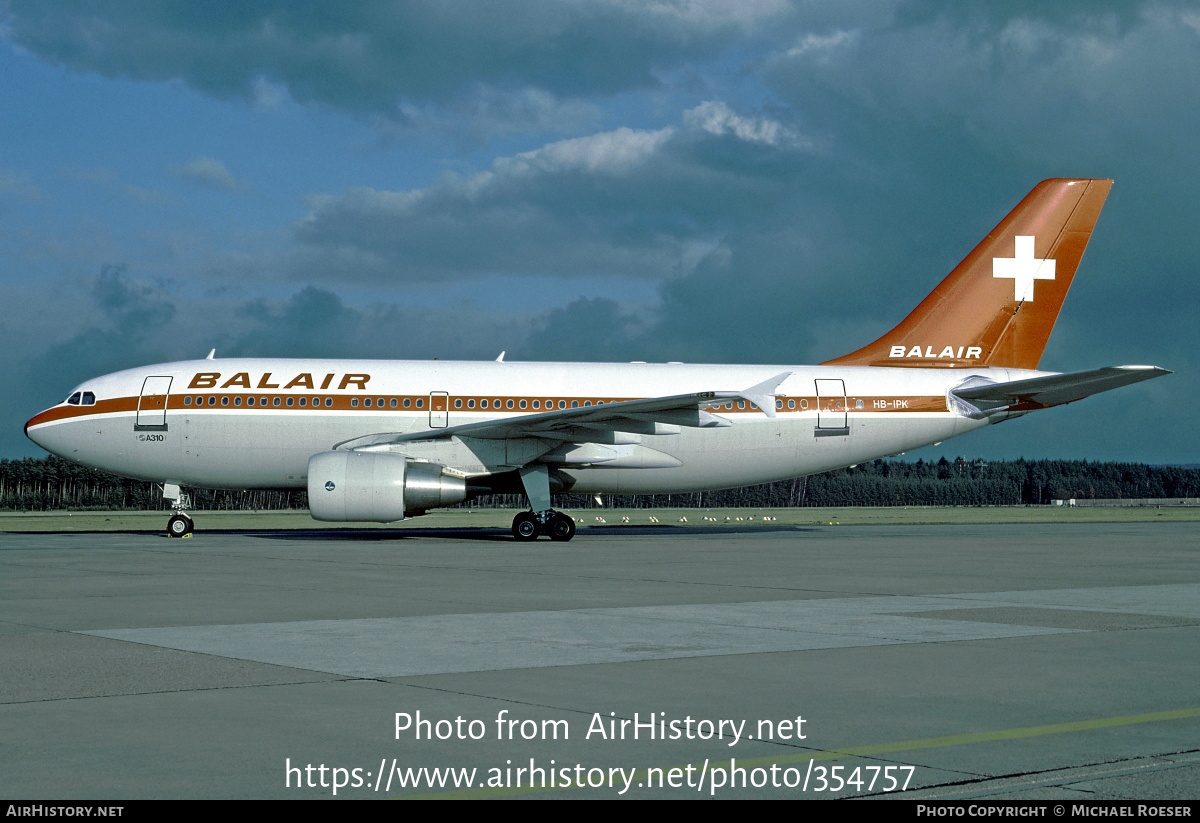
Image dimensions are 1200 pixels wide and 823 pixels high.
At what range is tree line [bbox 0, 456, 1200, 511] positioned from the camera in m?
66.0

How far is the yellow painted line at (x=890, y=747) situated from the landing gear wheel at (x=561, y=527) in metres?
19.0

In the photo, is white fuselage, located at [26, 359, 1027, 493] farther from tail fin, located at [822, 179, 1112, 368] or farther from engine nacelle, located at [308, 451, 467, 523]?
engine nacelle, located at [308, 451, 467, 523]

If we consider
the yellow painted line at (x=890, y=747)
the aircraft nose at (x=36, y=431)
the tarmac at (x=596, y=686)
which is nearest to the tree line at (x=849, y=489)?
the aircraft nose at (x=36, y=431)

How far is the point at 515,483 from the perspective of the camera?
25.0 m

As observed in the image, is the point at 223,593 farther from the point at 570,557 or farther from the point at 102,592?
the point at 570,557

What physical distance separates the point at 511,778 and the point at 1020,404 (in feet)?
80.1

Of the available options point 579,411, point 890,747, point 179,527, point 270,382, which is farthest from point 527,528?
point 890,747

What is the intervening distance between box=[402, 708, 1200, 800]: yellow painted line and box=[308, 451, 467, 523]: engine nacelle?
58.3 feet

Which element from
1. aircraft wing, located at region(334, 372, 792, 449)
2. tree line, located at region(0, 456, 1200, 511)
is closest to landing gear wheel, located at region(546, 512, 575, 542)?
aircraft wing, located at region(334, 372, 792, 449)

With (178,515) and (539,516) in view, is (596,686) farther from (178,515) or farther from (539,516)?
(178,515)

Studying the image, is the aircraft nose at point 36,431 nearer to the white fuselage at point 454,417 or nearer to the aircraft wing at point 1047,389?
the white fuselage at point 454,417

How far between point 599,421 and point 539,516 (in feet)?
9.43

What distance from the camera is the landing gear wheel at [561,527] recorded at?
82.1ft

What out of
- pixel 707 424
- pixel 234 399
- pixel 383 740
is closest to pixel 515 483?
pixel 707 424
